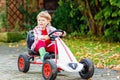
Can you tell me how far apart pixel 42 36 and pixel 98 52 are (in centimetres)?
350

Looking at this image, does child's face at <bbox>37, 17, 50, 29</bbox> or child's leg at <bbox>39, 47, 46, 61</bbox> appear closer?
child's leg at <bbox>39, 47, 46, 61</bbox>

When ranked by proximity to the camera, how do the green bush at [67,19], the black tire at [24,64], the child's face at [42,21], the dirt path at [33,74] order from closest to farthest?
1. the dirt path at [33,74]
2. the child's face at [42,21]
3. the black tire at [24,64]
4. the green bush at [67,19]

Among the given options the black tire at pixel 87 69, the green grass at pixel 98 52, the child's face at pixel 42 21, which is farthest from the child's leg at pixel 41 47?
the green grass at pixel 98 52

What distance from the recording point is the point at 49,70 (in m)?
7.16

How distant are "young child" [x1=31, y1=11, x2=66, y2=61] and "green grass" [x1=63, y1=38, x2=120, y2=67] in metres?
1.58

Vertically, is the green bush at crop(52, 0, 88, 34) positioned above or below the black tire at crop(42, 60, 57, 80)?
above

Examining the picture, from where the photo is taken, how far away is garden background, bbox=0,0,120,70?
1162 cm

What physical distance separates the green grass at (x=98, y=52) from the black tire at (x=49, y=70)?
198cm

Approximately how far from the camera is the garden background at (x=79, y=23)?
11.6 meters

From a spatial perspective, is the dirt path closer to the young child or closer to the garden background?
the young child

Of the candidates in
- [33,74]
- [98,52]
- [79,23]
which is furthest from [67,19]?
[33,74]

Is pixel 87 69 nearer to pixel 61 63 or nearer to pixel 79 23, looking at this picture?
pixel 61 63

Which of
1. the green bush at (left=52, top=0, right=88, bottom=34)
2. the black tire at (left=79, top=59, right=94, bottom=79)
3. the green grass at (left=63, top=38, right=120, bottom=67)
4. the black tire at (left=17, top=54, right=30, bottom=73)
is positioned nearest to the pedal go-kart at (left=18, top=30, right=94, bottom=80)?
the black tire at (left=79, top=59, right=94, bottom=79)

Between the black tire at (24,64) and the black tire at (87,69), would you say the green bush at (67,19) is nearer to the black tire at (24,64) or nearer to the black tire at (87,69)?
the black tire at (24,64)
